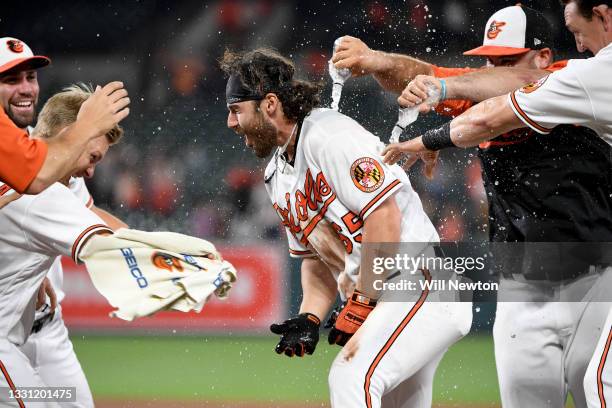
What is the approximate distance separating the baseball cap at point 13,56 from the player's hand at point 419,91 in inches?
70.2

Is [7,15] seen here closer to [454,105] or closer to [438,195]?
[438,195]

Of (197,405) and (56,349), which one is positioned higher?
(56,349)

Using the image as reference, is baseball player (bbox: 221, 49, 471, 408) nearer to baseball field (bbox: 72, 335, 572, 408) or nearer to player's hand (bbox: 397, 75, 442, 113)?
player's hand (bbox: 397, 75, 442, 113)

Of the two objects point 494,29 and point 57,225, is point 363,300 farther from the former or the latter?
point 494,29

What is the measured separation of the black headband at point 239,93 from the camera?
12.7 ft

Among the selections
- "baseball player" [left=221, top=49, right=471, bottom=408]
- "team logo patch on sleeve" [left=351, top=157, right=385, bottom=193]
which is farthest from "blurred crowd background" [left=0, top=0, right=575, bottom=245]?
"team logo patch on sleeve" [left=351, top=157, right=385, bottom=193]

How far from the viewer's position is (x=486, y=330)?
27.7ft

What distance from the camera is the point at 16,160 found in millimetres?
2939

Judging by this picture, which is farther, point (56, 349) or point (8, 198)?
point (56, 349)

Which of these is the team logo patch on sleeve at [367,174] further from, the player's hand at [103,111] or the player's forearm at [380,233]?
the player's hand at [103,111]

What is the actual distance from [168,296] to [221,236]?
238 inches

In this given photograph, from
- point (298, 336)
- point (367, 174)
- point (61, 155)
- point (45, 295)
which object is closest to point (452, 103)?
point (367, 174)

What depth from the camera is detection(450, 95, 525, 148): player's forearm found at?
3.25m

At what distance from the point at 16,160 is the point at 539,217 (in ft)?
7.49
